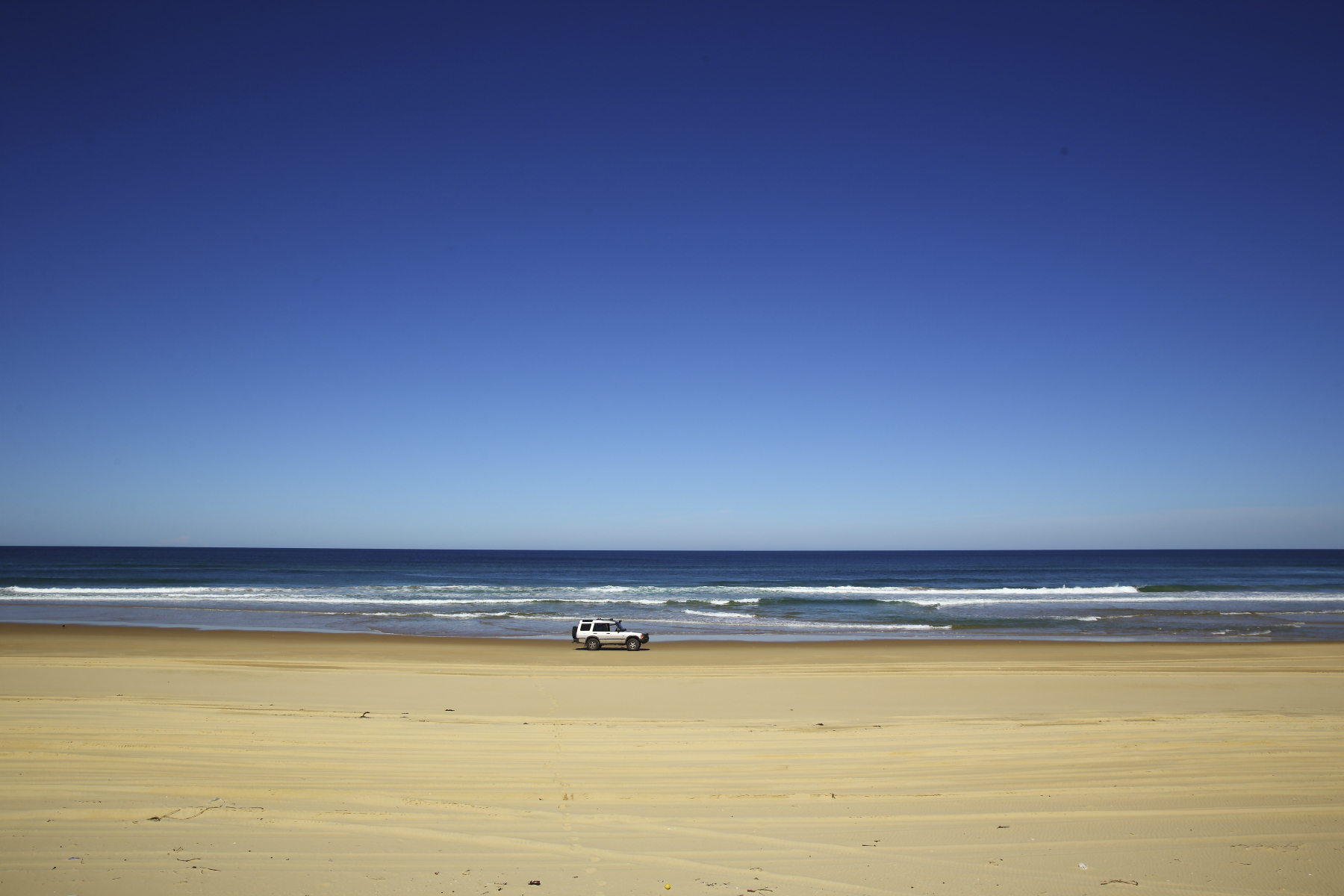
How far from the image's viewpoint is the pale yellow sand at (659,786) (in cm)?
604

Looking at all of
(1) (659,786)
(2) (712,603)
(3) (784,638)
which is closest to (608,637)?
(3) (784,638)

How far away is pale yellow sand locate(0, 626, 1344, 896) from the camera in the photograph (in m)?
6.04

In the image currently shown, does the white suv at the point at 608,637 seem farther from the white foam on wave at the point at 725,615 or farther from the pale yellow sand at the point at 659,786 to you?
the white foam on wave at the point at 725,615

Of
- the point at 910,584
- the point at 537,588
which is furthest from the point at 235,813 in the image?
the point at 910,584

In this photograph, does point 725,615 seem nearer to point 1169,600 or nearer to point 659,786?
point 1169,600

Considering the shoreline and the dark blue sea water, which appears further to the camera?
the dark blue sea water

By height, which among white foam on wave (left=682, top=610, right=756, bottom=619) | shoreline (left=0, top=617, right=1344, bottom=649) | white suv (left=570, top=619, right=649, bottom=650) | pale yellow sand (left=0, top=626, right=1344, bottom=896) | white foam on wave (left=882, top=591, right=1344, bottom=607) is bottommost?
white foam on wave (left=882, top=591, right=1344, bottom=607)

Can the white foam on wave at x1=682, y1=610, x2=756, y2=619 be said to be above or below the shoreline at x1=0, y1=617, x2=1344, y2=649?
below

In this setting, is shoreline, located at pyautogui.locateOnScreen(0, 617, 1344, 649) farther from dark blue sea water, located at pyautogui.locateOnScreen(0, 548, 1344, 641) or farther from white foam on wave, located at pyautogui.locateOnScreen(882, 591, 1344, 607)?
white foam on wave, located at pyautogui.locateOnScreen(882, 591, 1344, 607)

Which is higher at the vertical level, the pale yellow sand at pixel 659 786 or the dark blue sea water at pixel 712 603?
the pale yellow sand at pixel 659 786

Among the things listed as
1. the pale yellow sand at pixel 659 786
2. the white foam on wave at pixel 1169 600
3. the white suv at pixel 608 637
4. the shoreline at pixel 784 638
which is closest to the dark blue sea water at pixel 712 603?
the white foam on wave at pixel 1169 600

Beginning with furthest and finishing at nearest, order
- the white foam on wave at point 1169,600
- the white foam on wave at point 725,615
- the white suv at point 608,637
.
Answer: the white foam on wave at point 1169,600 → the white foam on wave at point 725,615 → the white suv at point 608,637

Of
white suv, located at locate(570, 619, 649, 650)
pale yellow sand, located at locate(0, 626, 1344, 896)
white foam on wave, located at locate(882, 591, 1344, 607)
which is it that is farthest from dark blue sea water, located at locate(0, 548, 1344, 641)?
pale yellow sand, located at locate(0, 626, 1344, 896)

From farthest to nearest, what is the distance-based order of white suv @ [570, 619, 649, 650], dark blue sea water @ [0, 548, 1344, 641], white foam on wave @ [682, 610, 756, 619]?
white foam on wave @ [682, 610, 756, 619] < dark blue sea water @ [0, 548, 1344, 641] < white suv @ [570, 619, 649, 650]
